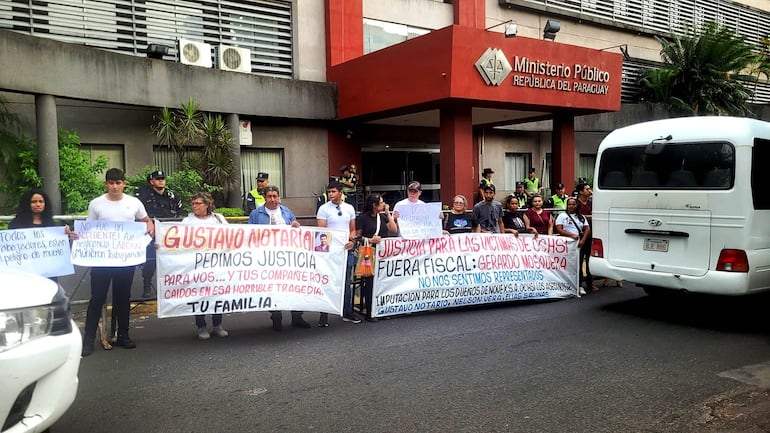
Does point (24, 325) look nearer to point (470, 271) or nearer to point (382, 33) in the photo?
point (470, 271)

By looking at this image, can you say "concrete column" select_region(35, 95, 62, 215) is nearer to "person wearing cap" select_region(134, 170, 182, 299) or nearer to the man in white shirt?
"person wearing cap" select_region(134, 170, 182, 299)

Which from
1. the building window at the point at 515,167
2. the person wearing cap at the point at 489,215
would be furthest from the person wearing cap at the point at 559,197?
the person wearing cap at the point at 489,215

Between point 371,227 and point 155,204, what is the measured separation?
3390 millimetres

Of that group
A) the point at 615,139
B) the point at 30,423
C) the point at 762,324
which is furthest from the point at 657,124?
the point at 30,423

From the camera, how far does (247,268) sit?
20.6 ft

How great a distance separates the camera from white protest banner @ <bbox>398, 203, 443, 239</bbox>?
24.6 ft

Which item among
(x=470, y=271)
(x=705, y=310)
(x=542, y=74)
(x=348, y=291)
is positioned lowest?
(x=705, y=310)

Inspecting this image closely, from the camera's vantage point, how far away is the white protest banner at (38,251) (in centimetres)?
577

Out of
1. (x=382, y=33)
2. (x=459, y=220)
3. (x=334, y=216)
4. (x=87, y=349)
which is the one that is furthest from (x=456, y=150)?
(x=87, y=349)

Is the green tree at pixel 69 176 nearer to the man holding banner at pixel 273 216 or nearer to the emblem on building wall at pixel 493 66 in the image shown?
the man holding banner at pixel 273 216

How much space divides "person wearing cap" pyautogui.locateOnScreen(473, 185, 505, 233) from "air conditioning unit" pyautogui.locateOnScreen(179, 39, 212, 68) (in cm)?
794

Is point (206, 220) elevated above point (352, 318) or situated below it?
above

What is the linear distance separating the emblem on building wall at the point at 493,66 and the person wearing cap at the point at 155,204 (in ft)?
23.2

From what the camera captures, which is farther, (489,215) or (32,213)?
(489,215)
